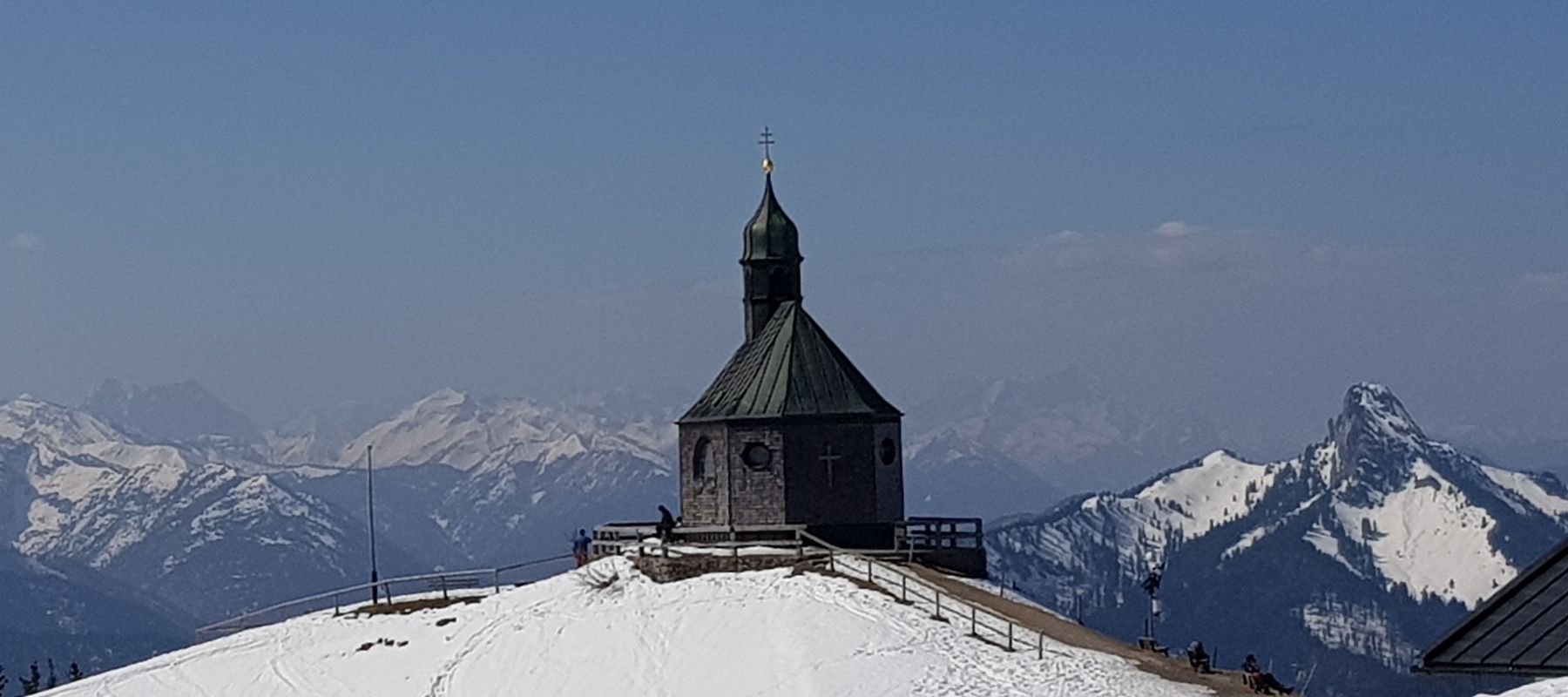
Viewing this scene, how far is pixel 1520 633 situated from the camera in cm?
4459

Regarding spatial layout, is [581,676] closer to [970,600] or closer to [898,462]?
[970,600]

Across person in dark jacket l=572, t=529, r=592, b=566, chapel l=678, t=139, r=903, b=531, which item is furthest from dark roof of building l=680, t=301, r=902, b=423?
person in dark jacket l=572, t=529, r=592, b=566

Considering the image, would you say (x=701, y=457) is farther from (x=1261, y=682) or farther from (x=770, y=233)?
→ (x=1261, y=682)

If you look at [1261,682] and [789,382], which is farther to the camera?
[789,382]

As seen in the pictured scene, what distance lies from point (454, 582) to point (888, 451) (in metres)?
13.8

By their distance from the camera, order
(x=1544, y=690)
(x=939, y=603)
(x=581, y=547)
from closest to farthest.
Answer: (x=1544, y=690) < (x=939, y=603) < (x=581, y=547)

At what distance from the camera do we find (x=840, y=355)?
8931 cm

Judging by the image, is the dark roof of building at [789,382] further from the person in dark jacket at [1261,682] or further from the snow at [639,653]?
the person in dark jacket at [1261,682]

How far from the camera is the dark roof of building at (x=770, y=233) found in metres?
91.5

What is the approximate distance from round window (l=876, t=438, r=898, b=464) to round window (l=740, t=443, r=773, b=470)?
3.45m

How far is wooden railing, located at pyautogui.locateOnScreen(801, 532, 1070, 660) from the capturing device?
236ft

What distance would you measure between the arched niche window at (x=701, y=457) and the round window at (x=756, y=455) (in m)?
1.37

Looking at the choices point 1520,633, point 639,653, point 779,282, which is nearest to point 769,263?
point 779,282

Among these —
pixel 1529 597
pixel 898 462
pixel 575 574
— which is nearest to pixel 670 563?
pixel 575 574
